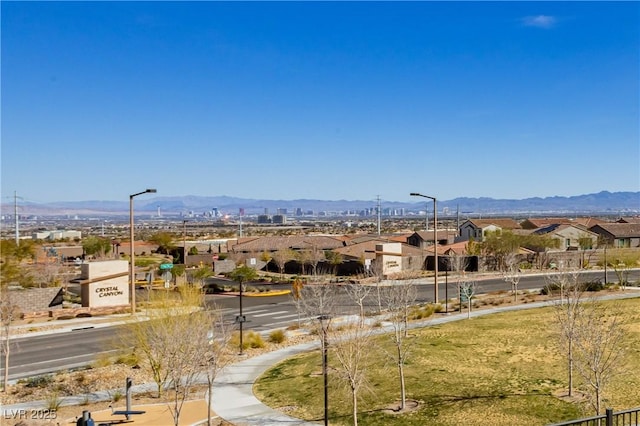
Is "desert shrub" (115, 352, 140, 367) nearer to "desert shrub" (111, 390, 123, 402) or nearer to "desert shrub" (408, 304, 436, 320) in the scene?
"desert shrub" (111, 390, 123, 402)

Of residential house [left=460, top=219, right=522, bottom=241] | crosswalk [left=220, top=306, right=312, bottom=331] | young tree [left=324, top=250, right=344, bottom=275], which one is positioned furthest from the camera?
residential house [left=460, top=219, right=522, bottom=241]

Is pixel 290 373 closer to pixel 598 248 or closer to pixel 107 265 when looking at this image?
pixel 107 265

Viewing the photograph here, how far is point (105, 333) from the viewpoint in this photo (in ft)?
109

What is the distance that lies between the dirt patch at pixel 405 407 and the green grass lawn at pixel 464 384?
0.55 ft

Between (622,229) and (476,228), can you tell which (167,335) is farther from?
(622,229)

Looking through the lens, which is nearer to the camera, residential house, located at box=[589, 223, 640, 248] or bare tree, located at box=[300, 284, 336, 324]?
bare tree, located at box=[300, 284, 336, 324]

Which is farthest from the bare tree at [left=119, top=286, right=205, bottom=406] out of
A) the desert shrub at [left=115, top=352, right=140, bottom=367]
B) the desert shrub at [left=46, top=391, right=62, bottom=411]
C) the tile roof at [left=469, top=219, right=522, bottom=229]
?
the tile roof at [left=469, top=219, right=522, bottom=229]

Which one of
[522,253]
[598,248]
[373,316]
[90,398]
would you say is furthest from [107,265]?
[598,248]

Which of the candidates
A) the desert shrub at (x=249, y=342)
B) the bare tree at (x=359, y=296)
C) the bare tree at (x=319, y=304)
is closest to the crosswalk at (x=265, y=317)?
the bare tree at (x=319, y=304)

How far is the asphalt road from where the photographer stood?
26.4 metres

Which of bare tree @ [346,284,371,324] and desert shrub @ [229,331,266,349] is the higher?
bare tree @ [346,284,371,324]

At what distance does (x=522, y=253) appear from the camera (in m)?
69.3

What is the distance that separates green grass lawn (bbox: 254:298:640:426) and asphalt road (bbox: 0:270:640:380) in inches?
381

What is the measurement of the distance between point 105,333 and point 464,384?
71.7 feet
